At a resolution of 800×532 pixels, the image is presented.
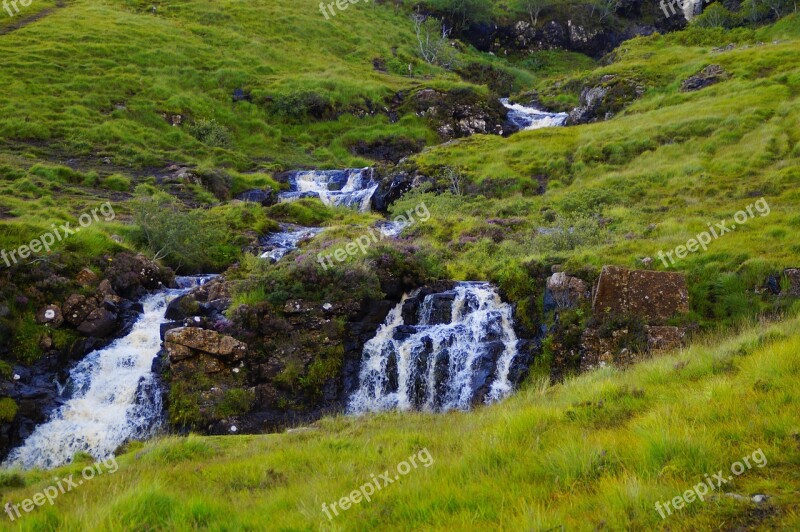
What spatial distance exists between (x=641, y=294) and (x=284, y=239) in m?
16.6

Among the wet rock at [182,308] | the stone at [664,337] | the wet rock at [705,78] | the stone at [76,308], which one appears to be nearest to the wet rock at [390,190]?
the wet rock at [182,308]

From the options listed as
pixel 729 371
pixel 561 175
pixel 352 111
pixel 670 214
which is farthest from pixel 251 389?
pixel 352 111

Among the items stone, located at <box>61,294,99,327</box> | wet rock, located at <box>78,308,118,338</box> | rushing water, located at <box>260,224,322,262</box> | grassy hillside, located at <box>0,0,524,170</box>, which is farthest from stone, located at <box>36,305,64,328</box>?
grassy hillside, located at <box>0,0,524,170</box>

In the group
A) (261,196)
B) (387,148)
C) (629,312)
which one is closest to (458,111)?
(387,148)

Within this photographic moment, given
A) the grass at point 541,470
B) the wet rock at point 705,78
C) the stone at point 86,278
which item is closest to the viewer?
the grass at point 541,470

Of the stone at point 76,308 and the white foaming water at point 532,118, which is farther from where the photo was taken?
the white foaming water at point 532,118

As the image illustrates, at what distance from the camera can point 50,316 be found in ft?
44.6

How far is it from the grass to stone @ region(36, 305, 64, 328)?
8.08 m

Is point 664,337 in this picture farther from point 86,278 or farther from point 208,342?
point 86,278

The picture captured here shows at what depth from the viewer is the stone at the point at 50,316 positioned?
1352 centimetres

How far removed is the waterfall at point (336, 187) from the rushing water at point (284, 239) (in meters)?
6.35

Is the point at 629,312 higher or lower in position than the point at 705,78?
A: lower

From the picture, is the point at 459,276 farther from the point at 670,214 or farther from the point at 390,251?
the point at 670,214

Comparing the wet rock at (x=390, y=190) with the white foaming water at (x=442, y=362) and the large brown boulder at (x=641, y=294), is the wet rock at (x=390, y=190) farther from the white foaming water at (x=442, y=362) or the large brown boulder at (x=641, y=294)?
the large brown boulder at (x=641, y=294)
